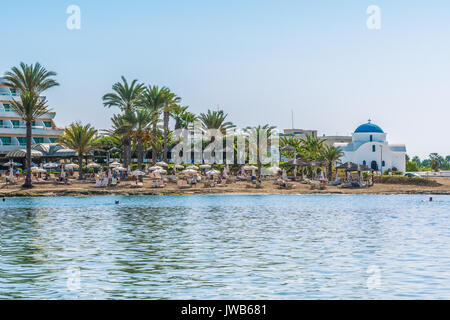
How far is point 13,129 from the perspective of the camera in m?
86.8

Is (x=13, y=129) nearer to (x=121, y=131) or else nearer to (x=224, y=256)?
(x=121, y=131)

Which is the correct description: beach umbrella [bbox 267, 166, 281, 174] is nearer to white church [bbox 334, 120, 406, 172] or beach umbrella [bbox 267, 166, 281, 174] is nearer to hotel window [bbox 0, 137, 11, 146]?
white church [bbox 334, 120, 406, 172]

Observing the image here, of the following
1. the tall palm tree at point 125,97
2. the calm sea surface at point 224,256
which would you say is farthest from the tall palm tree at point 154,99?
the calm sea surface at point 224,256

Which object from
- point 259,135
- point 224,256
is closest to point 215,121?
point 259,135

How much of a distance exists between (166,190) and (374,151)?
177 ft

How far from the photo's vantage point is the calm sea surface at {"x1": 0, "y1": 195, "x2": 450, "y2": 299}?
14.2m

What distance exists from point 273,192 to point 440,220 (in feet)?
96.3

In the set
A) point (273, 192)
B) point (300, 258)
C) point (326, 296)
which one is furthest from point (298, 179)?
point (326, 296)

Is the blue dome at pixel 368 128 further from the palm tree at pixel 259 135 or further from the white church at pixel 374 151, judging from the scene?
the palm tree at pixel 259 135

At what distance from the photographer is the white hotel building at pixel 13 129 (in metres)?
86.2

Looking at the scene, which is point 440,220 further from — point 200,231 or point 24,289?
point 24,289

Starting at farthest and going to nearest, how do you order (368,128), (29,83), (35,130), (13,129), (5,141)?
(368,128)
(35,130)
(13,129)
(5,141)
(29,83)

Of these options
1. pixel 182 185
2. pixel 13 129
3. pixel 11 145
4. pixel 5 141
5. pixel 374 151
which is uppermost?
pixel 13 129

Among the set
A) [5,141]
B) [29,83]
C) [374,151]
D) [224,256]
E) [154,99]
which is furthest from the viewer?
[374,151]
